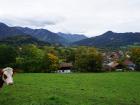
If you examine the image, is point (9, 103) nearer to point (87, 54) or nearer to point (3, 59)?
point (3, 59)

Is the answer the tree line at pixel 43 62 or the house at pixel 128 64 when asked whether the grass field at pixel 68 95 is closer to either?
the tree line at pixel 43 62

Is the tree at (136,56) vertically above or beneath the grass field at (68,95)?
above

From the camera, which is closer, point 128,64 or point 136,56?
point 136,56

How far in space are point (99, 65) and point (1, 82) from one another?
83796mm

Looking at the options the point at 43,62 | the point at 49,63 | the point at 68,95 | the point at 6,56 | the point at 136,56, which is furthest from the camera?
the point at 136,56

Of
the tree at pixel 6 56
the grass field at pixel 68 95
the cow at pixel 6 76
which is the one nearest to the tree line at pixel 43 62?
the tree at pixel 6 56

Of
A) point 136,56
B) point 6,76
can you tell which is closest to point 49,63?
point 136,56

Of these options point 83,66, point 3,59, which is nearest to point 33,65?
point 3,59

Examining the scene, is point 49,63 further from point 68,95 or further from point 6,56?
point 68,95

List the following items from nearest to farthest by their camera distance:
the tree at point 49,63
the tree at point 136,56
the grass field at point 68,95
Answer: the grass field at point 68,95 < the tree at point 49,63 < the tree at point 136,56

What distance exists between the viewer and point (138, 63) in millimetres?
108812

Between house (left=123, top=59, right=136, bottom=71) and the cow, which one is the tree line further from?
the cow

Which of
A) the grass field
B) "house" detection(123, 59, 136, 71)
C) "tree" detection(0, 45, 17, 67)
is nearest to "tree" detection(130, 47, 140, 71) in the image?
"house" detection(123, 59, 136, 71)

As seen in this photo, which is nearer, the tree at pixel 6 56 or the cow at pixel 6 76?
the cow at pixel 6 76
